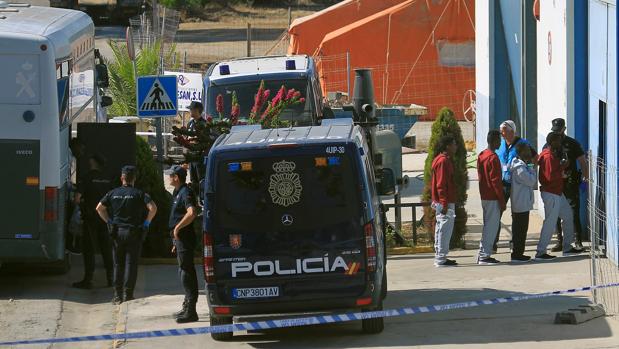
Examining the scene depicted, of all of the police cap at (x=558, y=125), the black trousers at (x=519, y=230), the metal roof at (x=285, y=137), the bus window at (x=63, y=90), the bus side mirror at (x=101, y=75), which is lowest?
the black trousers at (x=519, y=230)

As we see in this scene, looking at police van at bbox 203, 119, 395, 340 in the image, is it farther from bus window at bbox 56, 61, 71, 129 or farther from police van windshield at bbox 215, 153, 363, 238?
bus window at bbox 56, 61, 71, 129

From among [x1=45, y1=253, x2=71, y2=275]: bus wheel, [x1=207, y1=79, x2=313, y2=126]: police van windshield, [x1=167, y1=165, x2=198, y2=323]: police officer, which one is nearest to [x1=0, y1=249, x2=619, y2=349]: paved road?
[x1=45, y1=253, x2=71, y2=275]: bus wheel

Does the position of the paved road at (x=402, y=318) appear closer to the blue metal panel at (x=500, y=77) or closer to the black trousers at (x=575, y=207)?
the black trousers at (x=575, y=207)

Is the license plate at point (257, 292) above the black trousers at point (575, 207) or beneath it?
beneath

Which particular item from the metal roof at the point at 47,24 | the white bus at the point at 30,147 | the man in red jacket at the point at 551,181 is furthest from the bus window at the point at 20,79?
the man in red jacket at the point at 551,181

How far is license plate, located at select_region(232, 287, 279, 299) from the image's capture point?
1133cm

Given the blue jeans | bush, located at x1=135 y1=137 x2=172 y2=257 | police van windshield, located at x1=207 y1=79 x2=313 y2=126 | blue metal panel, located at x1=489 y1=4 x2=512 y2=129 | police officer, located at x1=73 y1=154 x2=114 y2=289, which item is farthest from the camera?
blue metal panel, located at x1=489 y1=4 x2=512 y2=129

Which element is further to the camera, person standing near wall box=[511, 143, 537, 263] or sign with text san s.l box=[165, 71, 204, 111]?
sign with text san s.l box=[165, 71, 204, 111]

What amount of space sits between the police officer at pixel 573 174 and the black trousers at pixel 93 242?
579 cm

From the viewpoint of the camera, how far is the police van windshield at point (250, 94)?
1875cm

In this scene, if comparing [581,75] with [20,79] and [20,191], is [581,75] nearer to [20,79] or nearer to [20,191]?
[20,79]

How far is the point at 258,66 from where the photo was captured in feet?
64.8

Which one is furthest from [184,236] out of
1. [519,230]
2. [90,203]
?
[519,230]

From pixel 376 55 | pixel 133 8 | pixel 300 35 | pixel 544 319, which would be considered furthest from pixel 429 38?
pixel 133 8
